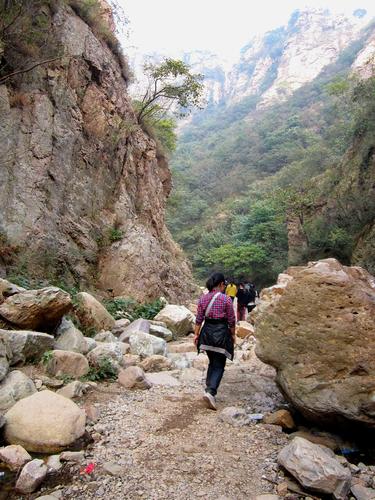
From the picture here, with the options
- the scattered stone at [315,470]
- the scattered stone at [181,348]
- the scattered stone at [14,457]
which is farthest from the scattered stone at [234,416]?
the scattered stone at [181,348]

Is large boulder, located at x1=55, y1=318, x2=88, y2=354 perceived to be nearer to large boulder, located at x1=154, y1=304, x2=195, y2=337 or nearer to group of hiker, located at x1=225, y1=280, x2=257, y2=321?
large boulder, located at x1=154, y1=304, x2=195, y2=337

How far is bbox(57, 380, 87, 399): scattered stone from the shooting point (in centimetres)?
494

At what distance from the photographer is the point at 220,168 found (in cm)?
5634

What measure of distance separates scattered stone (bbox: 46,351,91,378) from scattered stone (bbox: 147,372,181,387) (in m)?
0.97

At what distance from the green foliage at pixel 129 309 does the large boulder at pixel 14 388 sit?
5.06 metres

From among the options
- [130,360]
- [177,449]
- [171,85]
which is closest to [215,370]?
[177,449]

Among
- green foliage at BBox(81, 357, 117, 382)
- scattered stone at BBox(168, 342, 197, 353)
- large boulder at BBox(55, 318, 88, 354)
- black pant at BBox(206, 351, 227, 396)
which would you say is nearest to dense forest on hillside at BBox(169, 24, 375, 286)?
scattered stone at BBox(168, 342, 197, 353)

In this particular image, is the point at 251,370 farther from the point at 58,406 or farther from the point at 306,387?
the point at 58,406

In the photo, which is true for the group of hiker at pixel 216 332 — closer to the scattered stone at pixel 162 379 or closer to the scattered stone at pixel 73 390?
the scattered stone at pixel 162 379

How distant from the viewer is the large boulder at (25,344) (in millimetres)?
5191

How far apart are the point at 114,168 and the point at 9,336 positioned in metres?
8.52

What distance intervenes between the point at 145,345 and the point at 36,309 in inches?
83.3

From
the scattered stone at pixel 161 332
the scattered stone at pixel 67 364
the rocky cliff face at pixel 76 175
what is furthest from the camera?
the rocky cliff face at pixel 76 175

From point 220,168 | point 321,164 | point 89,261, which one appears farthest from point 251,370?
point 220,168
